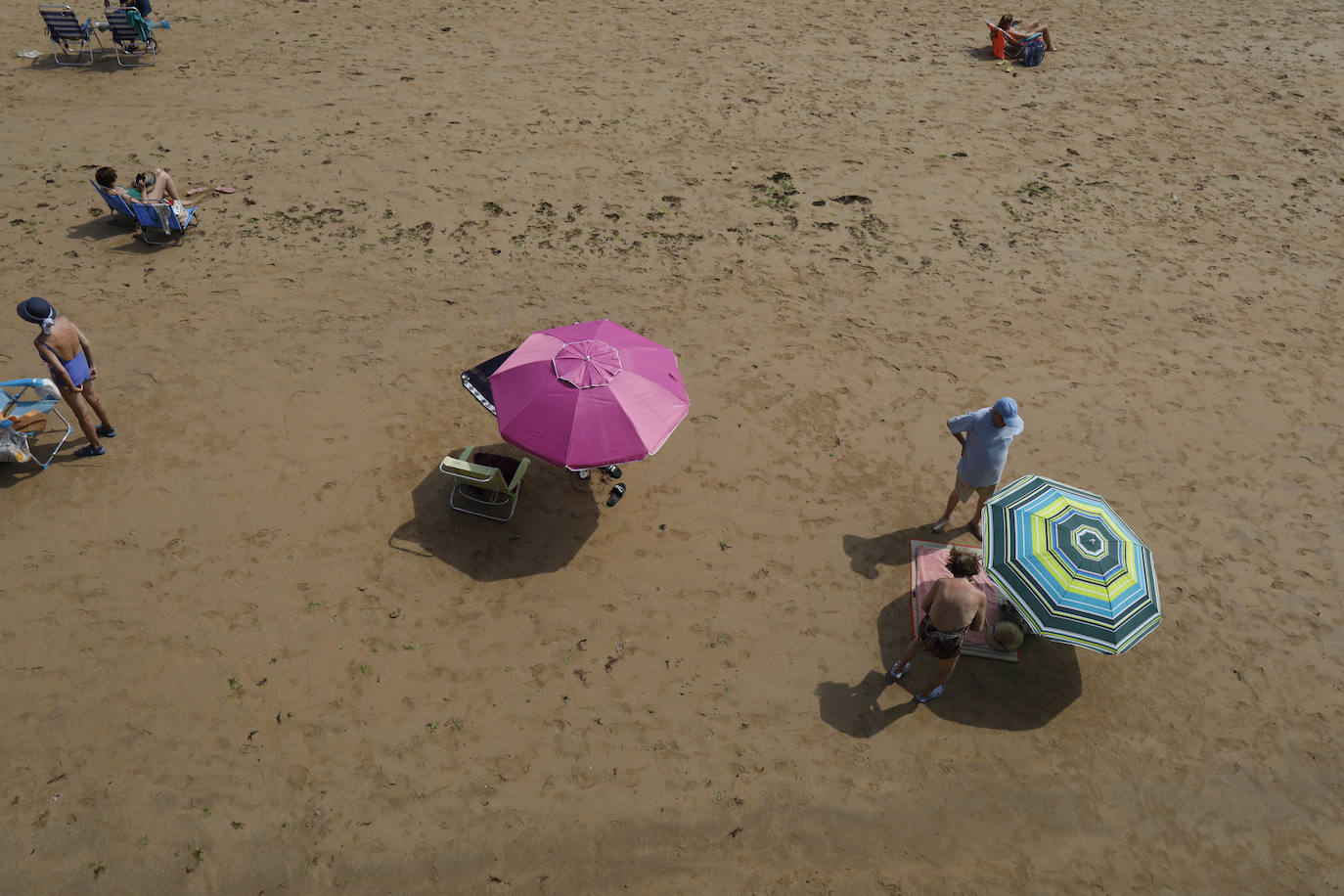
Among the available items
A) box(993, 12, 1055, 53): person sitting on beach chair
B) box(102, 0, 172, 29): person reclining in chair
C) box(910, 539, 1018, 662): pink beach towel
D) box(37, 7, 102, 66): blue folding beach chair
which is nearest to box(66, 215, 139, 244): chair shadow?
box(102, 0, 172, 29): person reclining in chair

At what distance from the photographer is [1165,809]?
666 centimetres

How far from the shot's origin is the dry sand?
6.36 meters

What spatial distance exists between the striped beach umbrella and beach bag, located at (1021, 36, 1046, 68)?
13306 millimetres

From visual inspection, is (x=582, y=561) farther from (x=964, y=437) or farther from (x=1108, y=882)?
(x=1108, y=882)

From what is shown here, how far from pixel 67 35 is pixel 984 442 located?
1780cm

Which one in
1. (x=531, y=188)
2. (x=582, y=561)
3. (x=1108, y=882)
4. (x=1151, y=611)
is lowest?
(x=1108, y=882)

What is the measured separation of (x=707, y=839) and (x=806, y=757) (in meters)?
1.11

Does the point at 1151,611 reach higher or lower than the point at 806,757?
higher

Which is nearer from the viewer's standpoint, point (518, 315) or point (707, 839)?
point (707, 839)

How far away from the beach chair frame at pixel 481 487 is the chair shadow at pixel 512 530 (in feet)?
0.30

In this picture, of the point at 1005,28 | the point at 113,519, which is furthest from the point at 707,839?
the point at 1005,28

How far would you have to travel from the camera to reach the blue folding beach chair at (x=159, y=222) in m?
10.8

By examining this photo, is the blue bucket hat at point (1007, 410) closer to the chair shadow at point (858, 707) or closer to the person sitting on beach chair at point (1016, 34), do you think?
the chair shadow at point (858, 707)

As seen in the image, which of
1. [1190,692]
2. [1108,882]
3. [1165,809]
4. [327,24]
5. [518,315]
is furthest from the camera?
[327,24]
